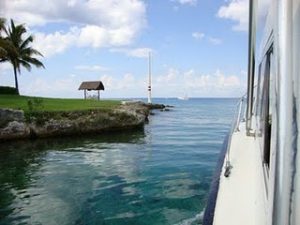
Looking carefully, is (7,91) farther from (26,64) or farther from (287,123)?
(287,123)

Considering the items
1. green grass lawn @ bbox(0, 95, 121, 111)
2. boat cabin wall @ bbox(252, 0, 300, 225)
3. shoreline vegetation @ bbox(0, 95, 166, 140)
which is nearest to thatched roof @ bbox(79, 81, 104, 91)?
green grass lawn @ bbox(0, 95, 121, 111)

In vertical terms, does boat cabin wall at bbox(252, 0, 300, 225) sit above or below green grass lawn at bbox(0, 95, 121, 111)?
above

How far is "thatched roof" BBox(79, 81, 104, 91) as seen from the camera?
161 ft

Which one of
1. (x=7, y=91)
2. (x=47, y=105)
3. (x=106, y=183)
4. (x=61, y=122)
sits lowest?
(x=106, y=183)

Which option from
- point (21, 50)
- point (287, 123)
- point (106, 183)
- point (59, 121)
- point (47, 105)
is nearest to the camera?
point (287, 123)

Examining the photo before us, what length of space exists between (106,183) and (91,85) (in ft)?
136

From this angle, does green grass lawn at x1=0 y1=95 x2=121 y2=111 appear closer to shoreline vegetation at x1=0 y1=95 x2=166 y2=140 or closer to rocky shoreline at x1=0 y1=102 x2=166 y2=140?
shoreline vegetation at x1=0 y1=95 x2=166 y2=140

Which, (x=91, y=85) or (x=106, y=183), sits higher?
(x=91, y=85)

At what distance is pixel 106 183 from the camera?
9.40 metres

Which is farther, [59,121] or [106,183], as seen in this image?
[59,121]

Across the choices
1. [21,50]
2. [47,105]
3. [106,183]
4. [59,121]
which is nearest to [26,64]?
[21,50]

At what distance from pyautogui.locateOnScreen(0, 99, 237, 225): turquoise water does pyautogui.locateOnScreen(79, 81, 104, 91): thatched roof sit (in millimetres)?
32238

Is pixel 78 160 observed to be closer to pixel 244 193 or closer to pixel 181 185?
pixel 181 185

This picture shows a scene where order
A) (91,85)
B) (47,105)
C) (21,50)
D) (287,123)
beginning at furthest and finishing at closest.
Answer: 1. (91,85)
2. (21,50)
3. (47,105)
4. (287,123)
